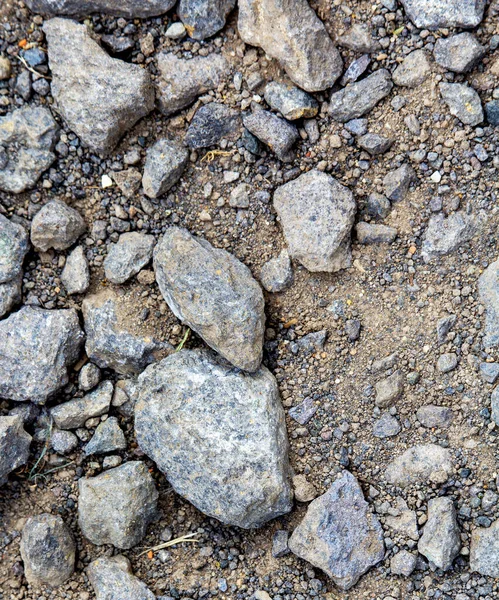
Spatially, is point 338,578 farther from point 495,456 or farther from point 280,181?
point 280,181

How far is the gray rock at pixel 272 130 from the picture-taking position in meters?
2.86

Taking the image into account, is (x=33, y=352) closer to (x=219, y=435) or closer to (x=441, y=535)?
(x=219, y=435)

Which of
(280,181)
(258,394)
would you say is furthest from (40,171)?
(258,394)

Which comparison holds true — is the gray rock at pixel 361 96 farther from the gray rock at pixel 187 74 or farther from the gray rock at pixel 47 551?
the gray rock at pixel 47 551

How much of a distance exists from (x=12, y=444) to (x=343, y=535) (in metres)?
1.37

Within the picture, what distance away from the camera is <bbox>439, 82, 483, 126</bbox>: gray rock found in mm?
2760

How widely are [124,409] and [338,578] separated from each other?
1.10 meters

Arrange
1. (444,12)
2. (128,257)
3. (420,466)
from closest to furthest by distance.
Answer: (444,12)
(420,466)
(128,257)

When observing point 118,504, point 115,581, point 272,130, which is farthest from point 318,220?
point 115,581

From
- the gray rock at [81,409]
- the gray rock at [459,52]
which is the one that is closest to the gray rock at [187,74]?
the gray rock at [459,52]

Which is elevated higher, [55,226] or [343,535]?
[55,226]

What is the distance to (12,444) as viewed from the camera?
290 cm

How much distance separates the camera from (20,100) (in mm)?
2957

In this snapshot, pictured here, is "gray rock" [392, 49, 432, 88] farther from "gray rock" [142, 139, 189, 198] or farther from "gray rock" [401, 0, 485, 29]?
"gray rock" [142, 139, 189, 198]
